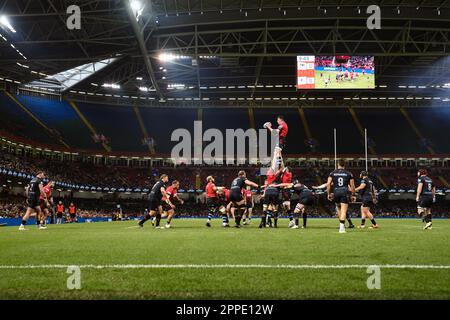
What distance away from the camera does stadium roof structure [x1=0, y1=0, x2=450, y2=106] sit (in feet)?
110

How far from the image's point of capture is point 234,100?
203 feet

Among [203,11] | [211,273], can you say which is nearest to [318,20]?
[203,11]

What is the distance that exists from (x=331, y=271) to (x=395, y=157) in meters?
58.8

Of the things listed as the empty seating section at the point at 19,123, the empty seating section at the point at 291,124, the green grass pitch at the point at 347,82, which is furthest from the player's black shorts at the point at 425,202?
the empty seating section at the point at 291,124

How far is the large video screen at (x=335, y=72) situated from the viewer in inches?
1529

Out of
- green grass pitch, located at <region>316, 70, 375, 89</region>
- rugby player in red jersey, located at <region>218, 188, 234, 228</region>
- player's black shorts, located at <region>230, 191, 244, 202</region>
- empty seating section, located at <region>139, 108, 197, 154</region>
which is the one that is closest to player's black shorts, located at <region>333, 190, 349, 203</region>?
player's black shorts, located at <region>230, 191, 244, 202</region>

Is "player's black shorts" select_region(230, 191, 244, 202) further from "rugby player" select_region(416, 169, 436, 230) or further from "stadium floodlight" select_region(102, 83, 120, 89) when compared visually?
"stadium floodlight" select_region(102, 83, 120, 89)

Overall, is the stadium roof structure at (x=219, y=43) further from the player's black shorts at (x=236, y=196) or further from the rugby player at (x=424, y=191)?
the rugby player at (x=424, y=191)

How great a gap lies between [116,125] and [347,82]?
35330mm

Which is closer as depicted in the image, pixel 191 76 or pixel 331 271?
pixel 331 271

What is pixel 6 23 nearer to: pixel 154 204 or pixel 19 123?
pixel 19 123

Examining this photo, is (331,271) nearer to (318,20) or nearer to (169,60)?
(318,20)

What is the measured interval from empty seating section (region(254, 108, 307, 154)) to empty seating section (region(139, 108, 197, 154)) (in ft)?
32.1

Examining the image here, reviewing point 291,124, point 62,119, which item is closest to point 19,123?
point 62,119
